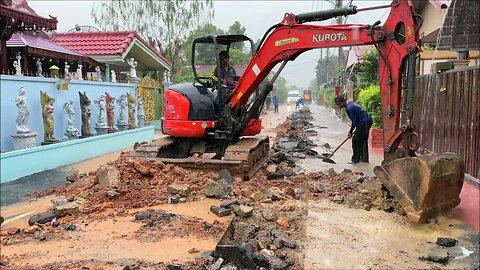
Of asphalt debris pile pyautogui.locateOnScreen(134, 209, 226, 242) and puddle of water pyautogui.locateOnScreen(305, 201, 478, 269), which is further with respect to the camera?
asphalt debris pile pyautogui.locateOnScreen(134, 209, 226, 242)

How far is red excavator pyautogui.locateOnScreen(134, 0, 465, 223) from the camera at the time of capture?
17.2ft

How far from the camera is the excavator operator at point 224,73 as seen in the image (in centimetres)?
813

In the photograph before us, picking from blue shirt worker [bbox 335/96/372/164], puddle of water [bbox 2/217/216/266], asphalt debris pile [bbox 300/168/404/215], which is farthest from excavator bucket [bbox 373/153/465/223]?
blue shirt worker [bbox 335/96/372/164]

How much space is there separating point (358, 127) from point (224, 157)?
3.73 m

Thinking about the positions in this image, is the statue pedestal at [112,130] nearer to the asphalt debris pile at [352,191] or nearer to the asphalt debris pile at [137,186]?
the asphalt debris pile at [137,186]

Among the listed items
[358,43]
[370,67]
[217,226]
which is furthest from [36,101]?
[370,67]

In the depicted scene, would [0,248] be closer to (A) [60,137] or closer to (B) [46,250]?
(B) [46,250]

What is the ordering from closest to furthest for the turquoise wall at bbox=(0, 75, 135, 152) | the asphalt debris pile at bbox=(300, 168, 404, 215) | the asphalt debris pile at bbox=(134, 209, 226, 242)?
the asphalt debris pile at bbox=(134, 209, 226, 242) < the asphalt debris pile at bbox=(300, 168, 404, 215) < the turquoise wall at bbox=(0, 75, 135, 152)

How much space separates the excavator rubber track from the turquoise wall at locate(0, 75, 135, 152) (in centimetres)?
A: 245

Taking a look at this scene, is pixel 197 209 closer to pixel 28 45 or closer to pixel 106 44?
pixel 28 45

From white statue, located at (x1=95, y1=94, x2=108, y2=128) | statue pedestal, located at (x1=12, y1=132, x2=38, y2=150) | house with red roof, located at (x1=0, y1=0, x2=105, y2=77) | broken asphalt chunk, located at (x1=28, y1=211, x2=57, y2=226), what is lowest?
broken asphalt chunk, located at (x1=28, y1=211, x2=57, y2=226)

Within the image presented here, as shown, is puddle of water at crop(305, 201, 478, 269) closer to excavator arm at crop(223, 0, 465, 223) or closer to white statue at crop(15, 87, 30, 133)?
excavator arm at crop(223, 0, 465, 223)

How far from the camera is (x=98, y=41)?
16.2m

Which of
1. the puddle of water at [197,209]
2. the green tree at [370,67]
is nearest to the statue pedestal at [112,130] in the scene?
the puddle of water at [197,209]
